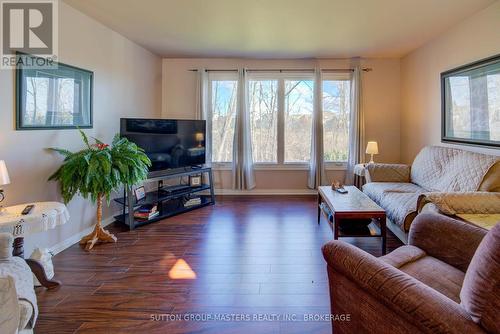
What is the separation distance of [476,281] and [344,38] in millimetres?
3881

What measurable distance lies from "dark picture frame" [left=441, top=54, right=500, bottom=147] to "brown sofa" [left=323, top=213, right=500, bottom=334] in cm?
200

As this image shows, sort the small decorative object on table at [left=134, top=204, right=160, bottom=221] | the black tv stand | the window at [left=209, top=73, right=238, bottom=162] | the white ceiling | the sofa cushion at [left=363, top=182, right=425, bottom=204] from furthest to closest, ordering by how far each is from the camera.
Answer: the window at [left=209, top=73, right=238, bottom=162], the small decorative object on table at [left=134, top=204, right=160, bottom=221], the black tv stand, the sofa cushion at [left=363, top=182, right=425, bottom=204], the white ceiling

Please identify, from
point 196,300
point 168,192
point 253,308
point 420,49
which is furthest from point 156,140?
point 420,49

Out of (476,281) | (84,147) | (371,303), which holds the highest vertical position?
(84,147)

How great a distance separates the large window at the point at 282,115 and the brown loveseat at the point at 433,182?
1.34 m

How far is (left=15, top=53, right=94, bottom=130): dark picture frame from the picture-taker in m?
2.53

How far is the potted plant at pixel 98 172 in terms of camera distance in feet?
8.96

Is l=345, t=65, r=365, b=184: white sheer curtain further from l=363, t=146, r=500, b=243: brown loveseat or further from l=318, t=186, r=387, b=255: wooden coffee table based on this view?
l=318, t=186, r=387, b=255: wooden coffee table

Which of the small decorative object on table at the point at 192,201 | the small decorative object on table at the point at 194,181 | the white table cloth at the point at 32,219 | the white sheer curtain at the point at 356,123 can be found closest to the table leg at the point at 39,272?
the white table cloth at the point at 32,219

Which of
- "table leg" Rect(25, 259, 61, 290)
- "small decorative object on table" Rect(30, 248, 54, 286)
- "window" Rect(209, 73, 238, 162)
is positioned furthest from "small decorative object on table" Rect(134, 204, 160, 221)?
"window" Rect(209, 73, 238, 162)

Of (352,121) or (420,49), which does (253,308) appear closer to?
(352,121)

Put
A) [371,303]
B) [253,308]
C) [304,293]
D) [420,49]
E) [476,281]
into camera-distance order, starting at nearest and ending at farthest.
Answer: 1. [476,281]
2. [371,303]
3. [253,308]
4. [304,293]
5. [420,49]

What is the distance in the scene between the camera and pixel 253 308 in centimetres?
201

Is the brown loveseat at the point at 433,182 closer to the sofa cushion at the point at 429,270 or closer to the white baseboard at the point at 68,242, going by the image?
the sofa cushion at the point at 429,270
